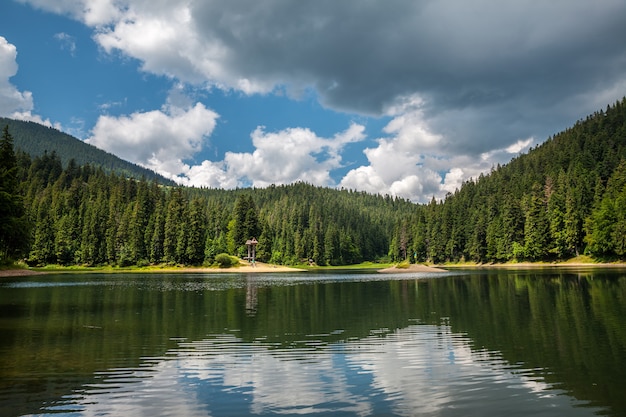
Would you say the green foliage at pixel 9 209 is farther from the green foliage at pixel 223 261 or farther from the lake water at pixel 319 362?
the green foliage at pixel 223 261

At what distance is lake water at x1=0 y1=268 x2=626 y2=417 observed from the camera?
39.0ft

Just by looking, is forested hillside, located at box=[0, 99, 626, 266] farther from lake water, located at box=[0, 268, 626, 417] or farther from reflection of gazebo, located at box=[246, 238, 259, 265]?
lake water, located at box=[0, 268, 626, 417]

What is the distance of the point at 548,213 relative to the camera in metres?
126

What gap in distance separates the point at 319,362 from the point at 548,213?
423ft

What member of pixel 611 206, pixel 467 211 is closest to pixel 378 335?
pixel 611 206

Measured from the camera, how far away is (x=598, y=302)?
3309 cm

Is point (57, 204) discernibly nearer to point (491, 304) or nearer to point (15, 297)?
point (15, 297)

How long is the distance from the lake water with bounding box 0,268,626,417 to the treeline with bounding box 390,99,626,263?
303 ft

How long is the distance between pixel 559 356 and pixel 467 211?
164308 millimetres

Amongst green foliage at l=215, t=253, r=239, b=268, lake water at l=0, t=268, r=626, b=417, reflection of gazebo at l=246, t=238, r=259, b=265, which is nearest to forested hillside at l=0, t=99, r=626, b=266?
reflection of gazebo at l=246, t=238, r=259, b=265

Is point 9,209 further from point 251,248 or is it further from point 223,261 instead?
point 251,248

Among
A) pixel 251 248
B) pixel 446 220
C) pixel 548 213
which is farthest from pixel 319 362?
pixel 446 220

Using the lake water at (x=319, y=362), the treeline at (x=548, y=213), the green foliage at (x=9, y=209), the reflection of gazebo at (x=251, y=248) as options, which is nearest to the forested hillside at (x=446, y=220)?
the treeline at (x=548, y=213)

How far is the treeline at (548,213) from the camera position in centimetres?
10962
